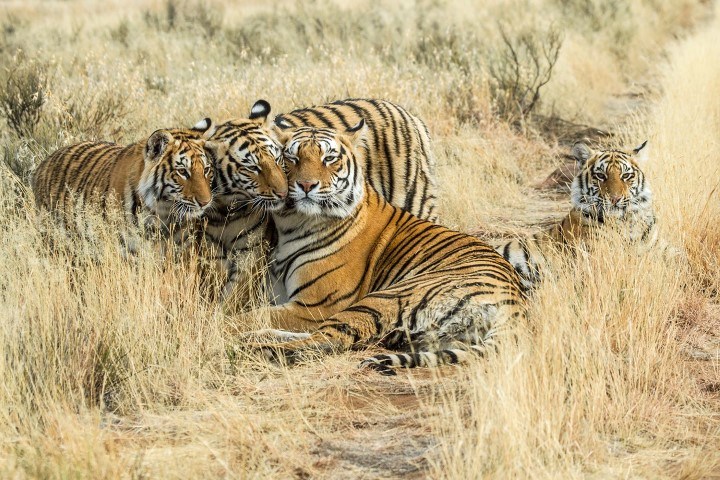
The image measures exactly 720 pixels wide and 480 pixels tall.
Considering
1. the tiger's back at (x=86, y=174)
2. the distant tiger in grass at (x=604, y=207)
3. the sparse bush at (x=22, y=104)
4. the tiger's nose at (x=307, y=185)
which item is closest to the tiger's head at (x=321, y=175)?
the tiger's nose at (x=307, y=185)

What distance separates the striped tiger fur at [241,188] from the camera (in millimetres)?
5480

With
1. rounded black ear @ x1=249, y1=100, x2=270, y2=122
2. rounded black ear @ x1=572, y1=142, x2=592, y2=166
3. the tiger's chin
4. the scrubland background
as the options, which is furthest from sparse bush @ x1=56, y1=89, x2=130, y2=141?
rounded black ear @ x1=572, y1=142, x2=592, y2=166

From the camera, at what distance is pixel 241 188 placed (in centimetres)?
561

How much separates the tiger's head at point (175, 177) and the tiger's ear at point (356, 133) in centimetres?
88

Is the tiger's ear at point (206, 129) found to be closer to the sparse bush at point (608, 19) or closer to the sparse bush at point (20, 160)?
the sparse bush at point (20, 160)

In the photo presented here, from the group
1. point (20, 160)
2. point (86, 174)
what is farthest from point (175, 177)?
point (20, 160)

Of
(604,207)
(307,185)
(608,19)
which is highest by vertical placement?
(608,19)

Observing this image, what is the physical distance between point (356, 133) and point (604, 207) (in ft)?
5.53

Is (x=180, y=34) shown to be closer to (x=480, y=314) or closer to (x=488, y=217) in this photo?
(x=488, y=217)

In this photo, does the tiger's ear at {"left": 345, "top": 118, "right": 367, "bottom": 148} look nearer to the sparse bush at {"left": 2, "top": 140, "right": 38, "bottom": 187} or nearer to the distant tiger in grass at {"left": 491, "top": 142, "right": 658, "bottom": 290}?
the distant tiger in grass at {"left": 491, "top": 142, "right": 658, "bottom": 290}

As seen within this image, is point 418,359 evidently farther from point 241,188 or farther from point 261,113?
point 261,113

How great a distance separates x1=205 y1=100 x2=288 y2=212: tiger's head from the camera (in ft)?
17.9

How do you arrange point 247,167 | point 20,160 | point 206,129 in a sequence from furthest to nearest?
1. point 20,160
2. point 206,129
3. point 247,167

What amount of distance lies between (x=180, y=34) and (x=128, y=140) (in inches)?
364
